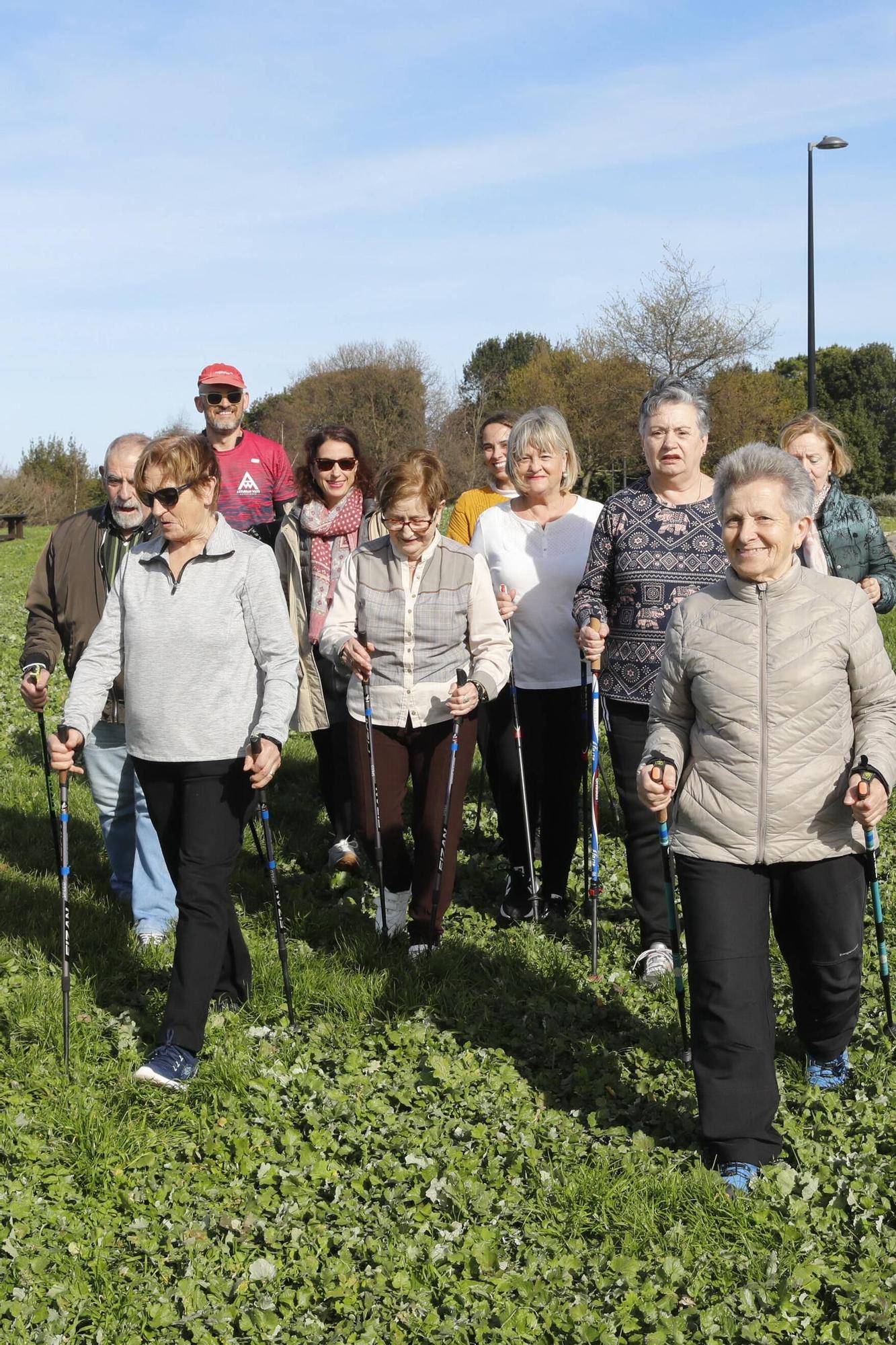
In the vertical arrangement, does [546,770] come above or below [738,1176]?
above

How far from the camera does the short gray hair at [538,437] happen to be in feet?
21.1

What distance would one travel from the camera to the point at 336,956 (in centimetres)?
588

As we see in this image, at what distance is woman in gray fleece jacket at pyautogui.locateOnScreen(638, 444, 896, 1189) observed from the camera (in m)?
4.04

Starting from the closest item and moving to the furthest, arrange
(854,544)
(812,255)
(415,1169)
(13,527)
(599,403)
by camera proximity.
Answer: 1. (415,1169)
2. (854,544)
3. (812,255)
4. (13,527)
5. (599,403)

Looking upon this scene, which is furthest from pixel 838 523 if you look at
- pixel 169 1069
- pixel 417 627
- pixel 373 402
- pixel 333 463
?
pixel 373 402

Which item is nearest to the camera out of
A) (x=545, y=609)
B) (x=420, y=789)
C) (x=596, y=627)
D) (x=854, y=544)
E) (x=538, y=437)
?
(x=596, y=627)

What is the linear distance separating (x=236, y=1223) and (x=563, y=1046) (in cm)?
169

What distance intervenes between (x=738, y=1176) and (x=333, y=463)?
14.3ft

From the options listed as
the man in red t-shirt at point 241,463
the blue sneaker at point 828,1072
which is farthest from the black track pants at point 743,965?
the man in red t-shirt at point 241,463

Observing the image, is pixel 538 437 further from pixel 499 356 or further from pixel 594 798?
pixel 499 356

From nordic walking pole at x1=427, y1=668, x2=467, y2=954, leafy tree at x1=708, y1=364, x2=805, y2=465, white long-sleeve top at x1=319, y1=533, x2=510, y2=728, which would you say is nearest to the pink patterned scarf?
white long-sleeve top at x1=319, y1=533, x2=510, y2=728

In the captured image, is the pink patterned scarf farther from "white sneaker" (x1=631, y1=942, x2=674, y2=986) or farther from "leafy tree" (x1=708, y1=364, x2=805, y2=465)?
"leafy tree" (x1=708, y1=364, x2=805, y2=465)

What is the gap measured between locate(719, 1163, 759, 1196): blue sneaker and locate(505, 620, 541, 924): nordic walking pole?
2.54 m

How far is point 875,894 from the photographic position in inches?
180
